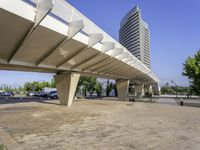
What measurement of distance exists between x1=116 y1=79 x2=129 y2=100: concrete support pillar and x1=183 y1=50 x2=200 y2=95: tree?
13.0 meters

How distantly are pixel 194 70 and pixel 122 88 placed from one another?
16.3 m

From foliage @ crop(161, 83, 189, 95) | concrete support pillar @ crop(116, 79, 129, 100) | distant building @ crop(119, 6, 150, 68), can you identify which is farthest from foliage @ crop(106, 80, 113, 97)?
distant building @ crop(119, 6, 150, 68)

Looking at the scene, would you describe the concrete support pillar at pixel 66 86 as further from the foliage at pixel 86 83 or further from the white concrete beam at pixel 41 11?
the foliage at pixel 86 83

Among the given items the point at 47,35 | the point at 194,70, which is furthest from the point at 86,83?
the point at 47,35

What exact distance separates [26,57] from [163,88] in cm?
10382

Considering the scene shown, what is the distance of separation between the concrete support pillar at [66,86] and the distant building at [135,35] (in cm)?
11581

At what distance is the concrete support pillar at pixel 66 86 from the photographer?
86.7 ft

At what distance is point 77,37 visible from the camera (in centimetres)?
1636

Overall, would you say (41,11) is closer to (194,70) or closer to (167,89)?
(194,70)

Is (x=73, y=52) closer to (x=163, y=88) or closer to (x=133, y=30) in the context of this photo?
(x=163, y=88)

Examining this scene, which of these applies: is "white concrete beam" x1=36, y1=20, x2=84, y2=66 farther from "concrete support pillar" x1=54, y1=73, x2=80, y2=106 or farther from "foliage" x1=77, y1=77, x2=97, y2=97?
"foliage" x1=77, y1=77, x2=97, y2=97

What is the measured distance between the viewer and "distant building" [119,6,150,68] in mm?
144375

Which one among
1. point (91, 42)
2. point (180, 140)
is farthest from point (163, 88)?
point (180, 140)

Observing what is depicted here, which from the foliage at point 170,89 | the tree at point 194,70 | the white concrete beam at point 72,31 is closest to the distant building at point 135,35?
the foliage at point 170,89
